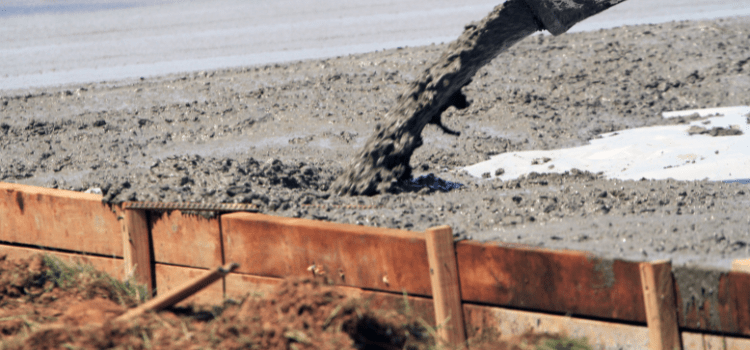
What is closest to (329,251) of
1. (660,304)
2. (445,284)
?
(445,284)

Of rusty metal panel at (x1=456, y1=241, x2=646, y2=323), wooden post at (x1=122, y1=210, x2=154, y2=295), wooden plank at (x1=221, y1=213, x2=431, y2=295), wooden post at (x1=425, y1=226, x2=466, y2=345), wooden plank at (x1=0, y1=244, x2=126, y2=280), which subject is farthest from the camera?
wooden plank at (x1=0, y1=244, x2=126, y2=280)

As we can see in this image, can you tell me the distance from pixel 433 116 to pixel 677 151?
292 cm

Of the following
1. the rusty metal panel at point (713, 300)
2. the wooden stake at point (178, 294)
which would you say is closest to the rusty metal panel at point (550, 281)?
the rusty metal panel at point (713, 300)

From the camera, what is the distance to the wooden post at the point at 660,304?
2.85 m

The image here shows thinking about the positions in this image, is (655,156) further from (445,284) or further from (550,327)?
(445,284)

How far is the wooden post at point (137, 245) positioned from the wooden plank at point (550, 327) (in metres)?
2.14

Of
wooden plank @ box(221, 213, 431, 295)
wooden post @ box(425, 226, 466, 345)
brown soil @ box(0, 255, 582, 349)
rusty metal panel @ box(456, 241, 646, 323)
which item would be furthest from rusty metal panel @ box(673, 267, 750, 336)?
wooden plank @ box(221, 213, 431, 295)

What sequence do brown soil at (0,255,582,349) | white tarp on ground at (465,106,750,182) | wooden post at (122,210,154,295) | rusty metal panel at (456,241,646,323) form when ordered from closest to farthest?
1. brown soil at (0,255,582,349)
2. rusty metal panel at (456,241,646,323)
3. wooden post at (122,210,154,295)
4. white tarp on ground at (465,106,750,182)

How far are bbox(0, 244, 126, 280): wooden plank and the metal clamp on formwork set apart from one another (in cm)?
44

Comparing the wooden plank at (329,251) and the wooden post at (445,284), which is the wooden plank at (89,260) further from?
the wooden post at (445,284)

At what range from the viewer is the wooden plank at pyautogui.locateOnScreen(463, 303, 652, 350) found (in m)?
3.00

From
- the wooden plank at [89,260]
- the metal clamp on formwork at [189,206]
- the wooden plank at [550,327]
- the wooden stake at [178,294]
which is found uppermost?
the metal clamp on formwork at [189,206]

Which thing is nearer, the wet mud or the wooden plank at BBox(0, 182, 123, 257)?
the wet mud

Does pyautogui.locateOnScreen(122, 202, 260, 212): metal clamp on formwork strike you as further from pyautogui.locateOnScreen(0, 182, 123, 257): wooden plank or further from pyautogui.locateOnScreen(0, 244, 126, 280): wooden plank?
pyautogui.locateOnScreen(0, 244, 126, 280): wooden plank
